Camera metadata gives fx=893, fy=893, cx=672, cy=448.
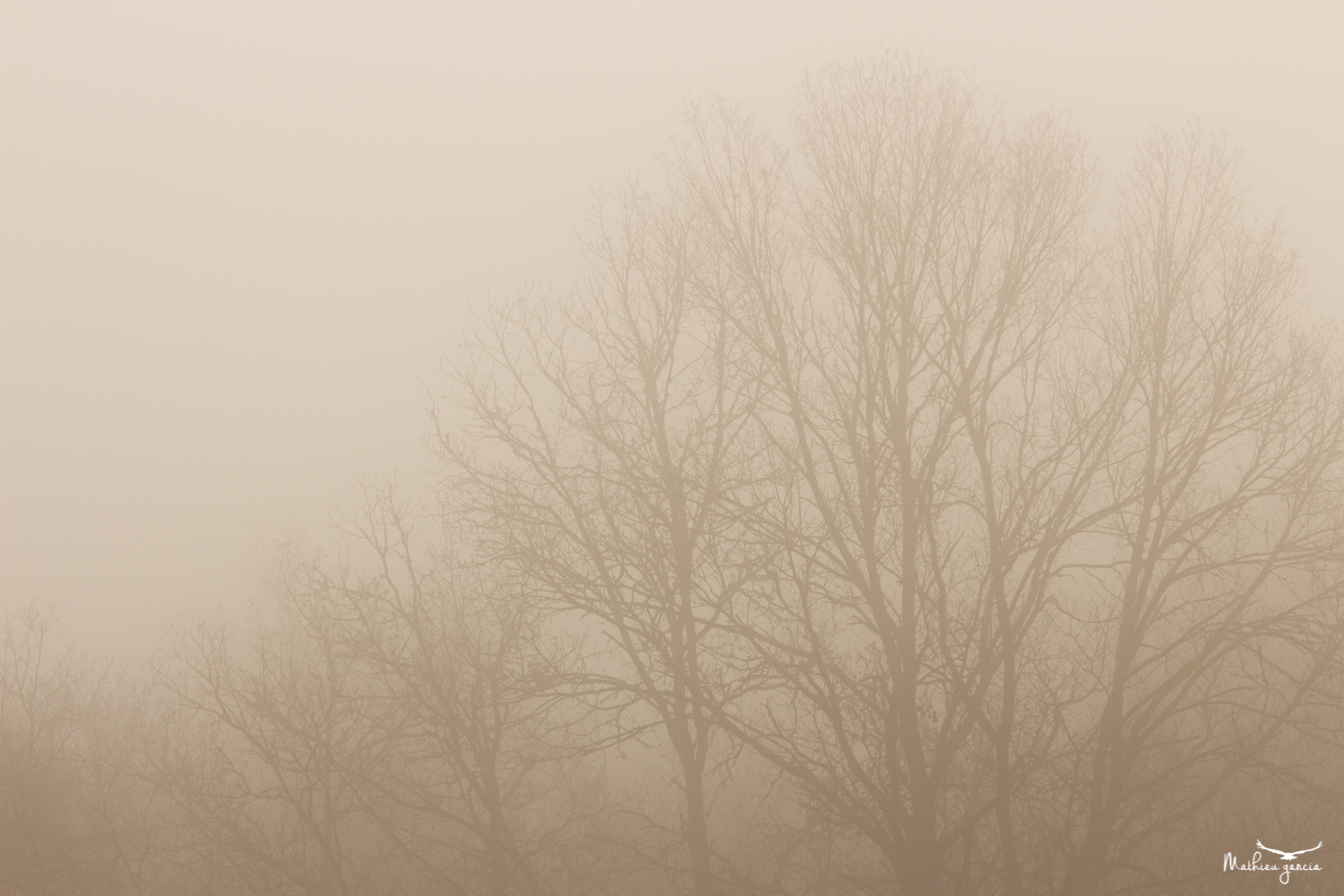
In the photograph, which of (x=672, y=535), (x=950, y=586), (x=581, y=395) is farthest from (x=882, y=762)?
(x=581, y=395)

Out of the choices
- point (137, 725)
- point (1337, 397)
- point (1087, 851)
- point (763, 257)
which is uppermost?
point (763, 257)

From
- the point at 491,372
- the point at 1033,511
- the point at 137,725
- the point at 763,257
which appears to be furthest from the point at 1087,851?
the point at 137,725

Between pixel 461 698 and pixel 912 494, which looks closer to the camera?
pixel 912 494

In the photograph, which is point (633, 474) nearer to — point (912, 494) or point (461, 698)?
point (912, 494)

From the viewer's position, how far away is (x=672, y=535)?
9.50 m

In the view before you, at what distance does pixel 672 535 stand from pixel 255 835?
10.7 meters

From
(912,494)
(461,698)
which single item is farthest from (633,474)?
(461,698)

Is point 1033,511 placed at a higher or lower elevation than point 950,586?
higher

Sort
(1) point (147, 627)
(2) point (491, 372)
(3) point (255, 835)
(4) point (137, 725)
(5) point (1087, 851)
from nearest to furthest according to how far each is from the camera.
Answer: (5) point (1087, 851) < (2) point (491, 372) < (3) point (255, 835) < (4) point (137, 725) < (1) point (147, 627)

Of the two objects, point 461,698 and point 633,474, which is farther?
point 461,698

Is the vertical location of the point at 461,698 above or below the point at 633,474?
below

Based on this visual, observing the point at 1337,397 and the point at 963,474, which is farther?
the point at 963,474

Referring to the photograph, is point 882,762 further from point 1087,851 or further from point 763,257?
point 763,257

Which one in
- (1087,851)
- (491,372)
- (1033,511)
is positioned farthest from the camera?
(491,372)
